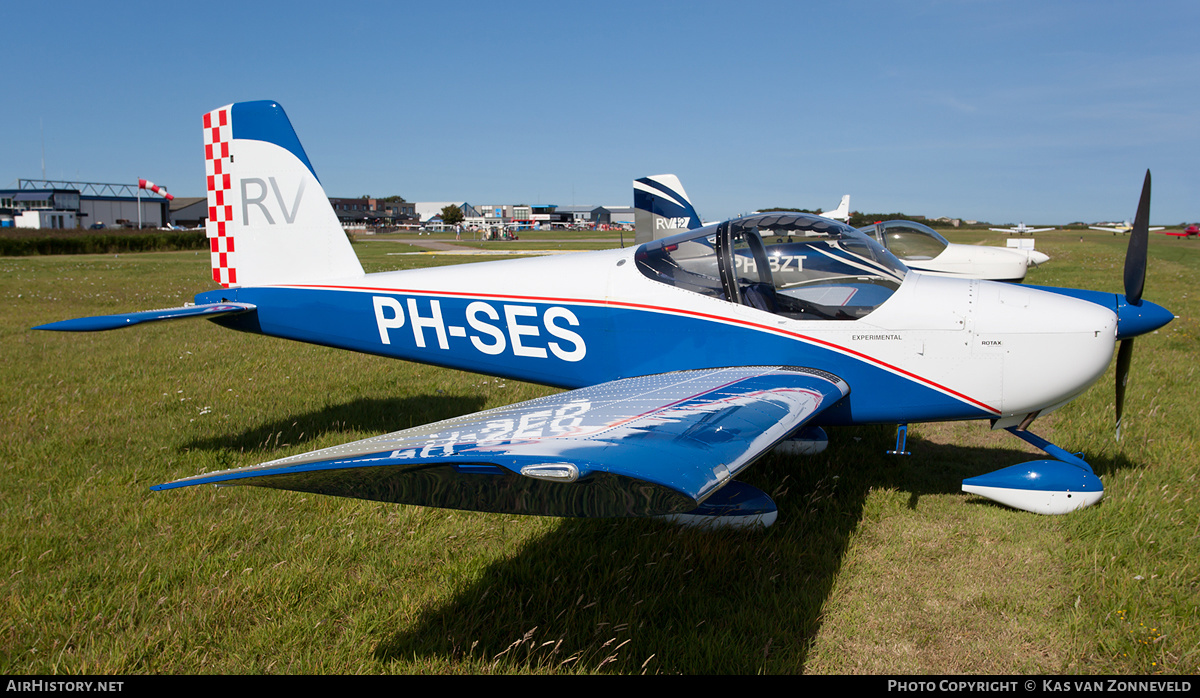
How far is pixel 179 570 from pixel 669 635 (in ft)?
8.87

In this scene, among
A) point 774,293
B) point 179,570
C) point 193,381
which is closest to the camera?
point 179,570

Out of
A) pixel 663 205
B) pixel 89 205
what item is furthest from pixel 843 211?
pixel 89 205

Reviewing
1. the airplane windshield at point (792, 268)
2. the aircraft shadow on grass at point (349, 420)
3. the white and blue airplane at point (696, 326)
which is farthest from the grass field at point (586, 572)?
the airplane windshield at point (792, 268)

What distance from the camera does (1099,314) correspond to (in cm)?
433

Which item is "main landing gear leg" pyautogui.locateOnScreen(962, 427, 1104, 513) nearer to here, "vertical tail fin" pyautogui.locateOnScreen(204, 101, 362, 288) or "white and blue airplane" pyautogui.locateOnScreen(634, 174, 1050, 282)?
"vertical tail fin" pyautogui.locateOnScreen(204, 101, 362, 288)

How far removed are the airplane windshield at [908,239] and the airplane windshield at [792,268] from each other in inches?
379

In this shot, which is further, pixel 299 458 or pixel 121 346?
pixel 121 346

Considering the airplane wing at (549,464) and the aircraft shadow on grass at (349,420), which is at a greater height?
the airplane wing at (549,464)

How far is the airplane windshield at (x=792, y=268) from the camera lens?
4.61 m

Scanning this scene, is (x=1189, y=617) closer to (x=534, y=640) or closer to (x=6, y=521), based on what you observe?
(x=534, y=640)

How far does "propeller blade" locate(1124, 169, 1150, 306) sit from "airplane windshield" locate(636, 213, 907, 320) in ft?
5.09

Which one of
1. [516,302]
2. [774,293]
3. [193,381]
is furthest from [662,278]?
[193,381]

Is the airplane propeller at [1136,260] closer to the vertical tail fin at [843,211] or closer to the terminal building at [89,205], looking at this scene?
the vertical tail fin at [843,211]

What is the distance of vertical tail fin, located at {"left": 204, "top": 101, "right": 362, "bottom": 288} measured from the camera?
5.94m
